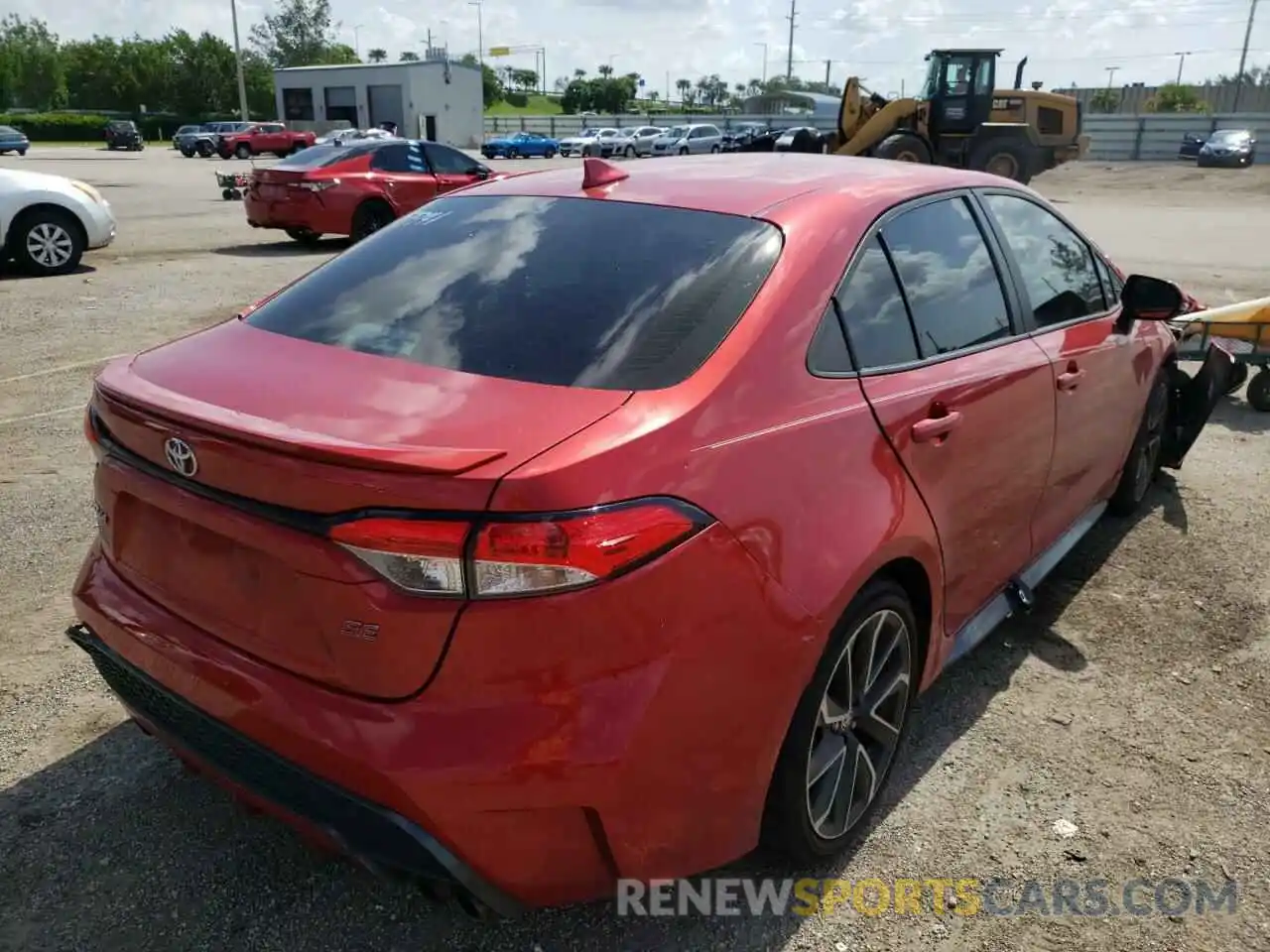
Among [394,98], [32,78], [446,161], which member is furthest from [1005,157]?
[32,78]

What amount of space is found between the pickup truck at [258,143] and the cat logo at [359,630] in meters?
50.8

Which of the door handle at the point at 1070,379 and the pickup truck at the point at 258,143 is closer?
the door handle at the point at 1070,379

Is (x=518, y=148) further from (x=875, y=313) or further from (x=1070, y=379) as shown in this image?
(x=875, y=313)

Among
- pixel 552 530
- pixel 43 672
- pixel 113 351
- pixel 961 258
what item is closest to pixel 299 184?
pixel 113 351

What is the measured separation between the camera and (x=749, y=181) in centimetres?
288

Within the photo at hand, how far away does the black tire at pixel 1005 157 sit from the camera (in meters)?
23.3

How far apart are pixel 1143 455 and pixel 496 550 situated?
4045 mm

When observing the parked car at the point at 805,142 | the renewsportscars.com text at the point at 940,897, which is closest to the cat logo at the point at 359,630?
the renewsportscars.com text at the point at 940,897

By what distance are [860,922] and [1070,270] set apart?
2561 mm

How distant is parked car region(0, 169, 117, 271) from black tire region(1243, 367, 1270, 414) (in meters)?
11.4

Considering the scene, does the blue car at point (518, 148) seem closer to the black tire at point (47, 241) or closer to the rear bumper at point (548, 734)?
the black tire at point (47, 241)

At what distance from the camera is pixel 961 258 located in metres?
3.09

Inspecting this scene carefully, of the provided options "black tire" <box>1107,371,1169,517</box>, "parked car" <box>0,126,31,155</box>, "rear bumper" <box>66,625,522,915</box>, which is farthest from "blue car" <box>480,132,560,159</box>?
"rear bumper" <box>66,625,522,915</box>

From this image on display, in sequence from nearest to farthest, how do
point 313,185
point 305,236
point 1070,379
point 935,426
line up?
point 935,426 < point 1070,379 < point 313,185 < point 305,236
